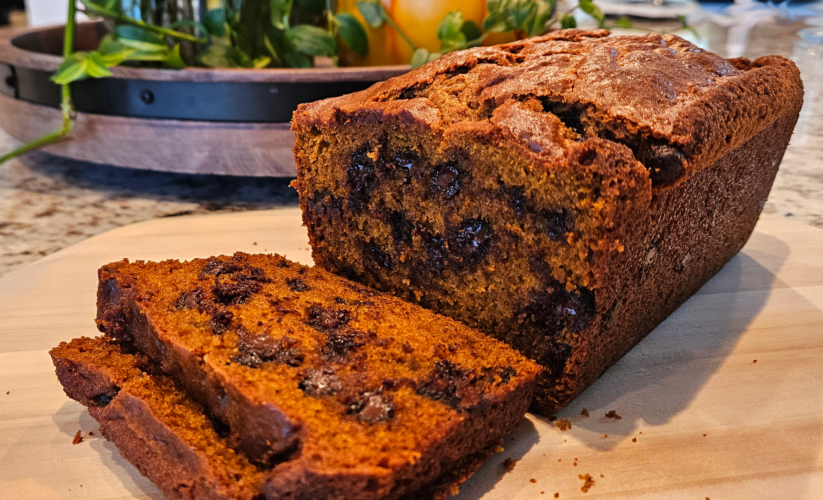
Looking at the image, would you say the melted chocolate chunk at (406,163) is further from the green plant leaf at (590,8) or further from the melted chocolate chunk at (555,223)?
the green plant leaf at (590,8)

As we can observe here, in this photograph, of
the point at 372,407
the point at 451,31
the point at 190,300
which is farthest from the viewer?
the point at 451,31

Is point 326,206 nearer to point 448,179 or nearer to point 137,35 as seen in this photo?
point 448,179

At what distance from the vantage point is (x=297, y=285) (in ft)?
6.48

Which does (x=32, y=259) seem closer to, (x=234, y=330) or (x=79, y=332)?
(x=79, y=332)

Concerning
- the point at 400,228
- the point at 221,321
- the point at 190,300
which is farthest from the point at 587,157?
the point at 190,300

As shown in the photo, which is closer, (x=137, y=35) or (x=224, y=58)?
(x=137, y=35)

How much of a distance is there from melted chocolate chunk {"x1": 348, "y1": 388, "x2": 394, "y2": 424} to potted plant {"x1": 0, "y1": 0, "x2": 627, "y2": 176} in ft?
5.43

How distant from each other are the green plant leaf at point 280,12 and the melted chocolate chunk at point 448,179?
1.70 metres

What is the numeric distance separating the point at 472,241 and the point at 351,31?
5.45 ft

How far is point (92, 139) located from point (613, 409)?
2.60 m

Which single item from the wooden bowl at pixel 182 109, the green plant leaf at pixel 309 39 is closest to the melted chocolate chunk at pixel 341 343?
the wooden bowl at pixel 182 109

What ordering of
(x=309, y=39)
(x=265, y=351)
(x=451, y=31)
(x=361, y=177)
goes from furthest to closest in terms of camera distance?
(x=309, y=39)
(x=451, y=31)
(x=361, y=177)
(x=265, y=351)

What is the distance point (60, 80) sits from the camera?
8.90 feet

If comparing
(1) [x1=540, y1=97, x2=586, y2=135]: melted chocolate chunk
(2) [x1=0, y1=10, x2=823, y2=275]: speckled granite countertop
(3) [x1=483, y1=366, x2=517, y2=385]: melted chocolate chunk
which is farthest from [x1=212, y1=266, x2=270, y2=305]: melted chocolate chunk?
(2) [x1=0, y1=10, x2=823, y2=275]: speckled granite countertop
